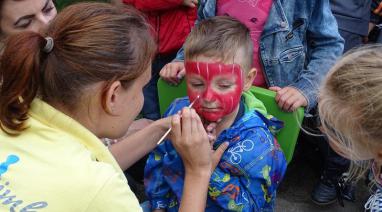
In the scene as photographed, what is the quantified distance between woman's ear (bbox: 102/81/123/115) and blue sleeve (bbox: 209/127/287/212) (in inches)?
19.6

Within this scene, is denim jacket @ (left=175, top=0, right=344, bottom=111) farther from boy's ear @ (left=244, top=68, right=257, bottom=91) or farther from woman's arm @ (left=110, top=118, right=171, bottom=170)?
woman's arm @ (left=110, top=118, right=171, bottom=170)

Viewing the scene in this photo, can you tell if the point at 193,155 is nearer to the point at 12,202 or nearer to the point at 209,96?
the point at 209,96

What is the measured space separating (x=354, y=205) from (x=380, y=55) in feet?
4.93

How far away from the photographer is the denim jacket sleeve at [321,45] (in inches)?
69.6

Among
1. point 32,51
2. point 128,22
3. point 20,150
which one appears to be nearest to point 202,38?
point 128,22

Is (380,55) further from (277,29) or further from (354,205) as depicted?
(354,205)

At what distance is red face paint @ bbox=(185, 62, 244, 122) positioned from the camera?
1469 mm

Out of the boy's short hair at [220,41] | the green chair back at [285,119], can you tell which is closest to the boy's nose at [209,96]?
the boy's short hair at [220,41]

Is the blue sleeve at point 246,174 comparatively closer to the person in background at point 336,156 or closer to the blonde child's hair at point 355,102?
the blonde child's hair at point 355,102

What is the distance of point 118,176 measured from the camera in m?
1.06

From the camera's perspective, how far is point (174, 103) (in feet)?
5.68

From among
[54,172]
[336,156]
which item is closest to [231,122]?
[54,172]

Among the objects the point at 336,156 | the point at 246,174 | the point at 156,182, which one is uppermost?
the point at 246,174

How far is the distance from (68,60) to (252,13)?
98cm
